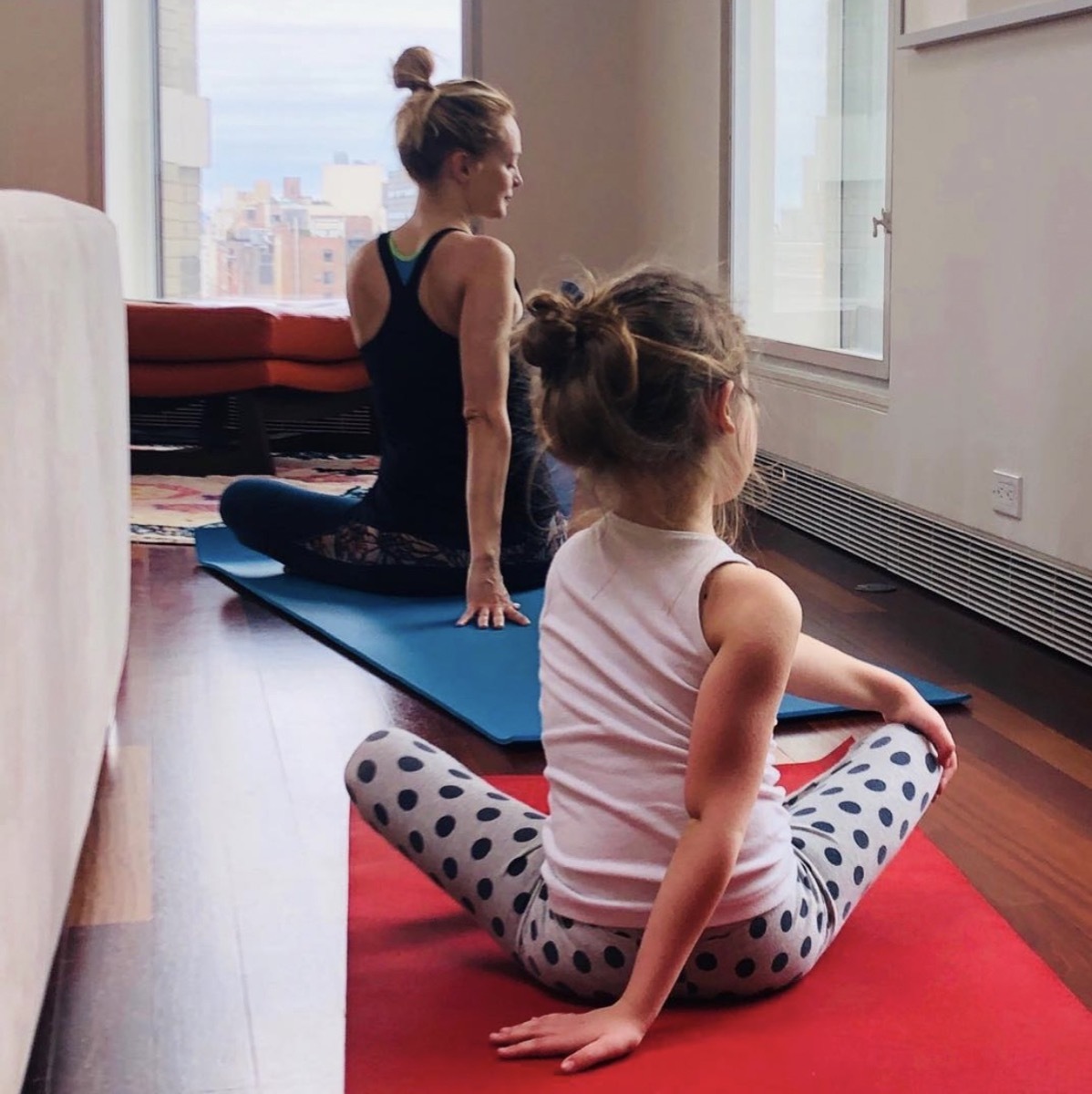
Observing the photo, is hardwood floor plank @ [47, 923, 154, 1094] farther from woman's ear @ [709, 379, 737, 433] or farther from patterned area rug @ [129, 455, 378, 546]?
patterned area rug @ [129, 455, 378, 546]

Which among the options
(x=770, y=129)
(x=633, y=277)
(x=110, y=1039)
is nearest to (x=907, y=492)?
(x=770, y=129)

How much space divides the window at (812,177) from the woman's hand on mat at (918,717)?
6.94 ft

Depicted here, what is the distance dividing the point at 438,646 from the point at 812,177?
93.4 inches

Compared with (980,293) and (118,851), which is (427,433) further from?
(118,851)

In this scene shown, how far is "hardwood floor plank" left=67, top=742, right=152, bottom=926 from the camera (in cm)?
161

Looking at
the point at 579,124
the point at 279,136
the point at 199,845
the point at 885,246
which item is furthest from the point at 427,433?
the point at 279,136

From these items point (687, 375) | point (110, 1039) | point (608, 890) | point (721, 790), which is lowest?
point (110, 1039)

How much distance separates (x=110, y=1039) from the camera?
1340mm

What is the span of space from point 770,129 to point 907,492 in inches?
73.3

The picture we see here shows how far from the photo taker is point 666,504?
1334mm

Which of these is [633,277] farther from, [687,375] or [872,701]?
[872,701]

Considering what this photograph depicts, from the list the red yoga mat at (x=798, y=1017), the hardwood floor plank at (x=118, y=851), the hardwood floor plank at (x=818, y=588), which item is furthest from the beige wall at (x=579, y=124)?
the red yoga mat at (x=798, y=1017)

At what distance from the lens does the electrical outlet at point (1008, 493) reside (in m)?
2.92

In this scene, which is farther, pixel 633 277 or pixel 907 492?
pixel 907 492
